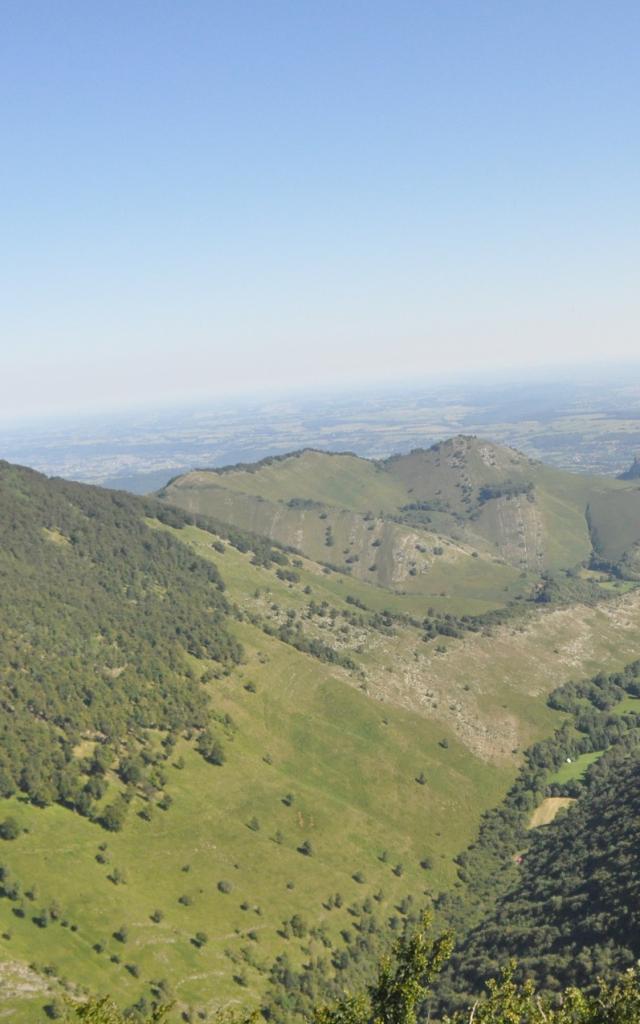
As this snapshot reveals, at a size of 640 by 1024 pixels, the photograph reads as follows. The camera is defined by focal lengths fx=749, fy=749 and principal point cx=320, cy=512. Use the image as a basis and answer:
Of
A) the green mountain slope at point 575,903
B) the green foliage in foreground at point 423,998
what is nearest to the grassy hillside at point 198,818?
the green mountain slope at point 575,903

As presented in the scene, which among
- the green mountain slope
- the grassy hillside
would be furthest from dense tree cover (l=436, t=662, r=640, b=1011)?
the grassy hillside

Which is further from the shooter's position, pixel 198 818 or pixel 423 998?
pixel 198 818

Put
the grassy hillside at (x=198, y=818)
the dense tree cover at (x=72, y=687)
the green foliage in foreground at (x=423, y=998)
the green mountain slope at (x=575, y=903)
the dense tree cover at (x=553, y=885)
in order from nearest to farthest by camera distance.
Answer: the green foliage in foreground at (x=423, y=998)
the green mountain slope at (x=575, y=903)
the dense tree cover at (x=553, y=885)
the grassy hillside at (x=198, y=818)
the dense tree cover at (x=72, y=687)

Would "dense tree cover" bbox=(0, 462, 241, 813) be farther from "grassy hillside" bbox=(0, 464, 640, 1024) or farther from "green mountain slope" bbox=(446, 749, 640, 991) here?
"green mountain slope" bbox=(446, 749, 640, 991)

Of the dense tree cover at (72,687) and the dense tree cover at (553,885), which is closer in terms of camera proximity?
the dense tree cover at (553,885)

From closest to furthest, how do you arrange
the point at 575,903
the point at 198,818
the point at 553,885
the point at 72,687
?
the point at 575,903 < the point at 553,885 < the point at 198,818 < the point at 72,687

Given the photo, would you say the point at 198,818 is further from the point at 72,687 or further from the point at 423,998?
the point at 423,998

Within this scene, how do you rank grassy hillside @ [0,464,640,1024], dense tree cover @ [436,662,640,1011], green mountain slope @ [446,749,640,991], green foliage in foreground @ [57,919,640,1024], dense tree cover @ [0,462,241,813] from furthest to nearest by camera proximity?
dense tree cover @ [0,462,241,813], grassy hillside @ [0,464,640,1024], dense tree cover @ [436,662,640,1011], green mountain slope @ [446,749,640,991], green foliage in foreground @ [57,919,640,1024]

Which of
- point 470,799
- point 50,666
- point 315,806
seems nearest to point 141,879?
point 315,806

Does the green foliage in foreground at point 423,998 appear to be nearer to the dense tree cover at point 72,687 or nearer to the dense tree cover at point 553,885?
the dense tree cover at point 553,885

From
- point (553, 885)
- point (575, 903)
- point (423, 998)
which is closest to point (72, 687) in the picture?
point (553, 885)
